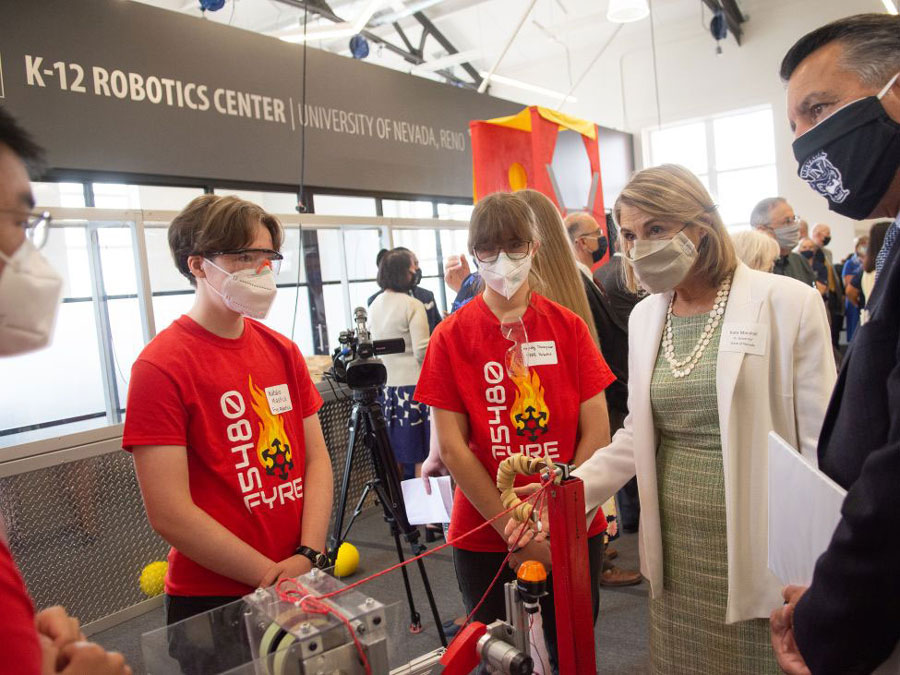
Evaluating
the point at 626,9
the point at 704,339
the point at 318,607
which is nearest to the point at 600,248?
the point at 704,339

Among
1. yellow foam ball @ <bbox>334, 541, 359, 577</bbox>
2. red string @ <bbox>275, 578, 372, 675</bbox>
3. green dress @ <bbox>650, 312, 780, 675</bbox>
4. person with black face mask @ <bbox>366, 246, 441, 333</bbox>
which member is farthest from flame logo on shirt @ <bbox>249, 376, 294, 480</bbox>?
person with black face mask @ <bbox>366, 246, 441, 333</bbox>

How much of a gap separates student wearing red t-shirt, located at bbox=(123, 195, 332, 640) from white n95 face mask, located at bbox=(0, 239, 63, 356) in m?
0.59

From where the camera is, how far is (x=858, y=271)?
6445 millimetres

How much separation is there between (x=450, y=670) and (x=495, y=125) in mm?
3706

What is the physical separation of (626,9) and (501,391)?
4.97 m

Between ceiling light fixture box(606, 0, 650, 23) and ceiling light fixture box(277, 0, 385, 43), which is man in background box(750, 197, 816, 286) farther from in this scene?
ceiling light fixture box(277, 0, 385, 43)

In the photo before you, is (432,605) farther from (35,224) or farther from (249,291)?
(35,224)

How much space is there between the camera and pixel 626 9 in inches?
215

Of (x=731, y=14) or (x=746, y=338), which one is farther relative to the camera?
(x=731, y=14)

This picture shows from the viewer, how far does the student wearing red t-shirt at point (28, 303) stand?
0.71 m

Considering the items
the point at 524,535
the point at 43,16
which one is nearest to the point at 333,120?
the point at 43,16

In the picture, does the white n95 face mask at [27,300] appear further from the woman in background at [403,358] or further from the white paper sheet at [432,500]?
the woman in background at [403,358]

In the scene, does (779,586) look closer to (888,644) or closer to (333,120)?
(888,644)

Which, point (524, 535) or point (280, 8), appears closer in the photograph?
point (524, 535)
